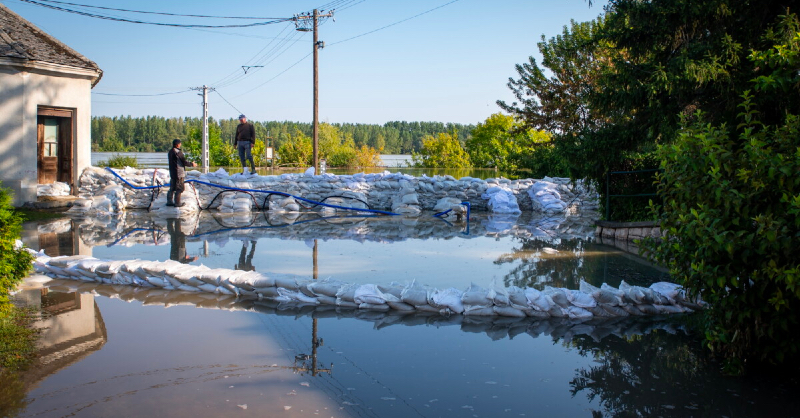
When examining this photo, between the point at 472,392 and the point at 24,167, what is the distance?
15350mm

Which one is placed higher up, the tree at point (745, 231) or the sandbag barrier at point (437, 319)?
the tree at point (745, 231)

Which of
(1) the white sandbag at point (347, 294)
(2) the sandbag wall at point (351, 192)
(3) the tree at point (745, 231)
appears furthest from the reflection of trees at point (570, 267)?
(2) the sandbag wall at point (351, 192)

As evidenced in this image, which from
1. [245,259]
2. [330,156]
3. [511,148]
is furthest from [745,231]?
[330,156]

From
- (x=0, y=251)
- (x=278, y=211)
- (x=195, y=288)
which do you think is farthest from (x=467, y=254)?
(x=278, y=211)

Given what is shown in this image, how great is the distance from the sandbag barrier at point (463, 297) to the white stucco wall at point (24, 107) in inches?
446

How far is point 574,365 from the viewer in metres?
4.78

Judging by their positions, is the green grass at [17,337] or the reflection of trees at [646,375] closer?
the reflection of trees at [646,375]

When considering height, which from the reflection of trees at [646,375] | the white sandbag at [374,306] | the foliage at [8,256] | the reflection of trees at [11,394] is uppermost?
the foliage at [8,256]

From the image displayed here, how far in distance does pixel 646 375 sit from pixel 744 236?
1213mm

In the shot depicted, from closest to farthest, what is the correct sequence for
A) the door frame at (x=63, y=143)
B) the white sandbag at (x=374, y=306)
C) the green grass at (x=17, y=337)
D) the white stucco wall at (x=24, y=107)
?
the green grass at (x=17, y=337)
the white sandbag at (x=374, y=306)
the white stucco wall at (x=24, y=107)
the door frame at (x=63, y=143)

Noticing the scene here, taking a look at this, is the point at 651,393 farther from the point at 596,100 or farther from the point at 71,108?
the point at 71,108

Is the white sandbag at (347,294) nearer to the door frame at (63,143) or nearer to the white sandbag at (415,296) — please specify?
the white sandbag at (415,296)

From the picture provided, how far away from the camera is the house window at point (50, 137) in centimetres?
1694

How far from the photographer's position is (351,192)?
18406 millimetres
